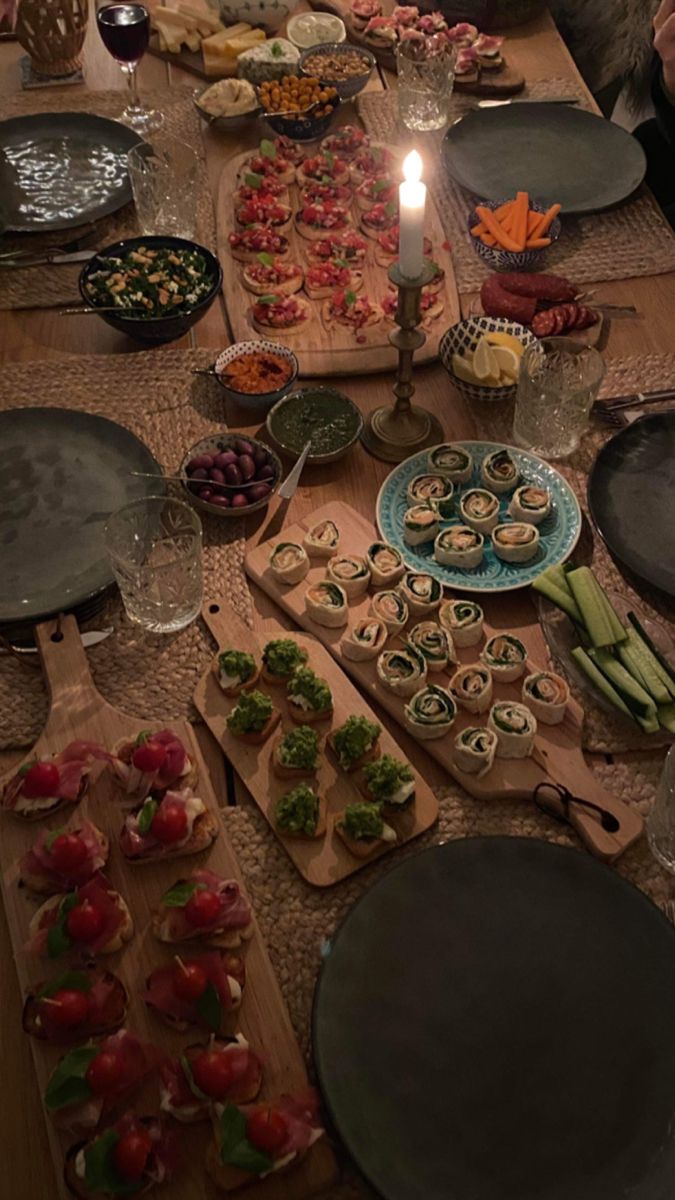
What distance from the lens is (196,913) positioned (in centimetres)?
127

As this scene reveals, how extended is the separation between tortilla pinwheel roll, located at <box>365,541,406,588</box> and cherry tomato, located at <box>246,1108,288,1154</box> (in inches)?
34.4

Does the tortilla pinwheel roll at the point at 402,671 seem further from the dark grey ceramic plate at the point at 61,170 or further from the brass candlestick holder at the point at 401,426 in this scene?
the dark grey ceramic plate at the point at 61,170

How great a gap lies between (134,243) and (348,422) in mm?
729

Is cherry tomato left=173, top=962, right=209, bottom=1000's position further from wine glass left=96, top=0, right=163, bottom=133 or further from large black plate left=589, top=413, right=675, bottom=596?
wine glass left=96, top=0, right=163, bottom=133

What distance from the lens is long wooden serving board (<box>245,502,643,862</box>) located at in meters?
1.43

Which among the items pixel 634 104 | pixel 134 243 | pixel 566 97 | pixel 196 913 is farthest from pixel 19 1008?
pixel 634 104

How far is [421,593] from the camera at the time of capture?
5.47 ft

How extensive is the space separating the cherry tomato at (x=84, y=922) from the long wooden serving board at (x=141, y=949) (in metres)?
0.06

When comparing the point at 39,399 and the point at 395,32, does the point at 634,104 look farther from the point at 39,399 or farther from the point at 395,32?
the point at 39,399

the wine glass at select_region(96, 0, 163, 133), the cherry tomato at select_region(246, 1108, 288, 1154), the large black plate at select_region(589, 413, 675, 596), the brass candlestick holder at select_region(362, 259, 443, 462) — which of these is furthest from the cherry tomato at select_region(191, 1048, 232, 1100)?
the wine glass at select_region(96, 0, 163, 133)

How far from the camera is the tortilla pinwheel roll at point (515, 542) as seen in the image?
175 centimetres

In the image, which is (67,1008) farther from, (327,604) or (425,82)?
(425,82)

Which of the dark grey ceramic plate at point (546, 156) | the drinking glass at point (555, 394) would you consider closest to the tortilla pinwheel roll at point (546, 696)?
the drinking glass at point (555, 394)

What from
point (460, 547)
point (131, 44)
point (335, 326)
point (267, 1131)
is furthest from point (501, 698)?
point (131, 44)
